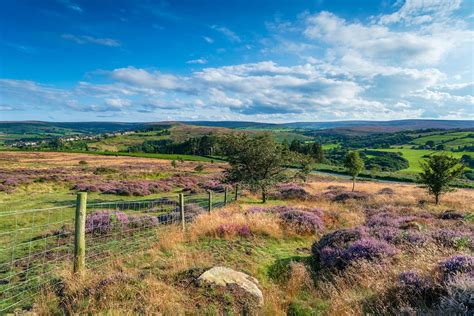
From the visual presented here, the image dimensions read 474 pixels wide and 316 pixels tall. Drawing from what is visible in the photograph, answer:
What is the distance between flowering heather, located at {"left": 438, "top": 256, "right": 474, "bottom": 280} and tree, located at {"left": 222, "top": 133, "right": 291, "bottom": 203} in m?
18.6

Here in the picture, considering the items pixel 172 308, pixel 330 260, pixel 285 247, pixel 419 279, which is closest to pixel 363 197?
pixel 285 247

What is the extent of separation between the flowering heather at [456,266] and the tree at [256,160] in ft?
61.0

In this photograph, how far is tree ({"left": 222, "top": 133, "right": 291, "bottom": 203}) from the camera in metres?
24.4

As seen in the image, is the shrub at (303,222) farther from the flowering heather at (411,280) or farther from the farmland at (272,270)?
the flowering heather at (411,280)

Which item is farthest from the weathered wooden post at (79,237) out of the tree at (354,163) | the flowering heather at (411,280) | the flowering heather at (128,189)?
the tree at (354,163)

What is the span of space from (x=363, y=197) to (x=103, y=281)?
24.4 m

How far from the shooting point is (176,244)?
963 centimetres

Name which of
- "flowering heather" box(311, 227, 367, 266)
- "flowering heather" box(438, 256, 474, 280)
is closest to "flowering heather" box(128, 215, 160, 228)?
"flowering heather" box(311, 227, 367, 266)

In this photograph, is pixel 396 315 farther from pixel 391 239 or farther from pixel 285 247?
pixel 285 247

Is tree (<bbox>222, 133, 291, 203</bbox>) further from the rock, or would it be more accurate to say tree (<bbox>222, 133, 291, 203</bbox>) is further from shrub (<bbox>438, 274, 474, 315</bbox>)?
shrub (<bbox>438, 274, 474, 315</bbox>)

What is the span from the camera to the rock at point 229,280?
5743 millimetres

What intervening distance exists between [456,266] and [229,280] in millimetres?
4270

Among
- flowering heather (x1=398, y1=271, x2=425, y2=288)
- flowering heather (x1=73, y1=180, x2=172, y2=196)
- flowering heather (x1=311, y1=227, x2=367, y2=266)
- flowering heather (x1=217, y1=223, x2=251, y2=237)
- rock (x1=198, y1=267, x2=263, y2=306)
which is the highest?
flowering heather (x1=398, y1=271, x2=425, y2=288)

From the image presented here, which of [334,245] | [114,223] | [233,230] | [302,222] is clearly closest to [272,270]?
[334,245]
